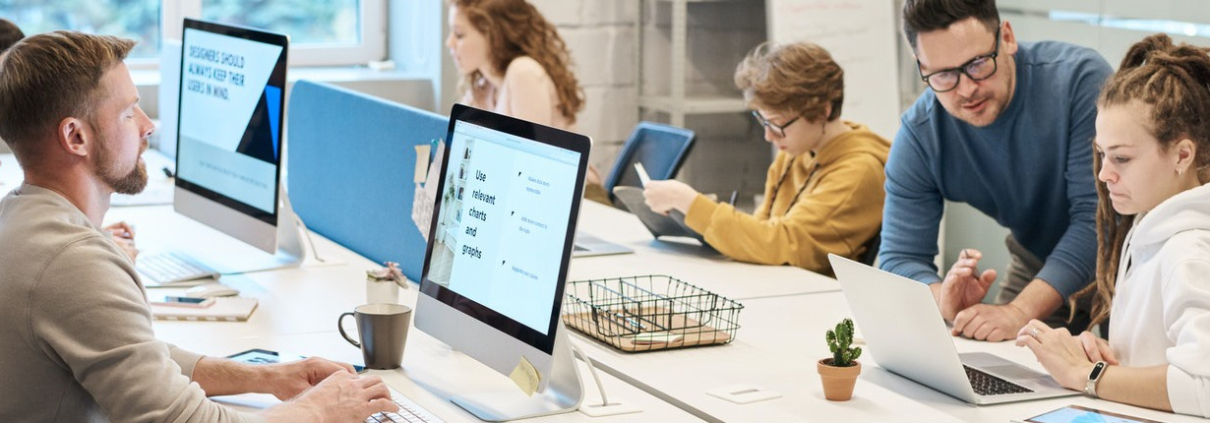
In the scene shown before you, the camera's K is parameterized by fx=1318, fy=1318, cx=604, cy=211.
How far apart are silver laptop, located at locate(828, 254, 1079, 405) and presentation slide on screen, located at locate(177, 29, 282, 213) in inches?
43.7

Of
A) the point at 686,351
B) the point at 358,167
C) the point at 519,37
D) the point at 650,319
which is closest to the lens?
the point at 686,351

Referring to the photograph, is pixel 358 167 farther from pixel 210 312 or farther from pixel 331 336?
pixel 331 336

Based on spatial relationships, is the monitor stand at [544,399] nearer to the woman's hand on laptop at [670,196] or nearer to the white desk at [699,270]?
the white desk at [699,270]

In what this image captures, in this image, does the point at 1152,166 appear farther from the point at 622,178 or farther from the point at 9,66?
the point at 622,178

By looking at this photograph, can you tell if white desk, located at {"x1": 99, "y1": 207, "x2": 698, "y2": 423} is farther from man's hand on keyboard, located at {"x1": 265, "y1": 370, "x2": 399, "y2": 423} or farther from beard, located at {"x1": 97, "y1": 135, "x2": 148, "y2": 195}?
beard, located at {"x1": 97, "y1": 135, "x2": 148, "y2": 195}

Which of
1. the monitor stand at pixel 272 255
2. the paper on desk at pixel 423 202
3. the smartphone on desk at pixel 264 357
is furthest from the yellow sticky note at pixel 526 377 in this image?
the monitor stand at pixel 272 255

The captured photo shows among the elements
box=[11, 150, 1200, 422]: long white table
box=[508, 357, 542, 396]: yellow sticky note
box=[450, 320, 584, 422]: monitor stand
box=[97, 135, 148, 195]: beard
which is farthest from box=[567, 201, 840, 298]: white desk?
box=[97, 135, 148, 195]: beard

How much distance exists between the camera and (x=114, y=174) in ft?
4.85

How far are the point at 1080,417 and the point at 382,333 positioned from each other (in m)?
0.92

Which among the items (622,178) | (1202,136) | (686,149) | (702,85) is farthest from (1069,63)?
(702,85)

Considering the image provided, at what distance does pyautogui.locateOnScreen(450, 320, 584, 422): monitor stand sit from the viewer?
63.7 inches

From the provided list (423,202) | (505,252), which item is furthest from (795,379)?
(423,202)

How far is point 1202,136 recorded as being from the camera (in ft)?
5.90

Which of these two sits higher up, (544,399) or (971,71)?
(971,71)
